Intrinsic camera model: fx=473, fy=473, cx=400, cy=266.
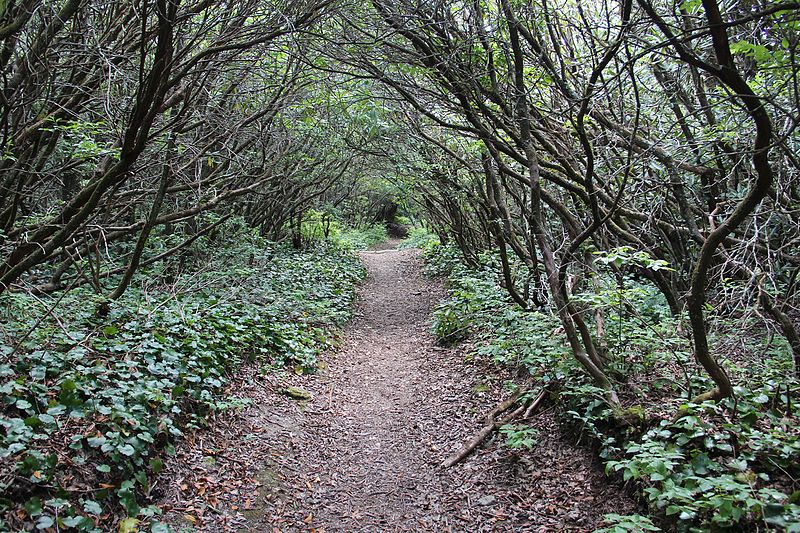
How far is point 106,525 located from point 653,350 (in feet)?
15.8

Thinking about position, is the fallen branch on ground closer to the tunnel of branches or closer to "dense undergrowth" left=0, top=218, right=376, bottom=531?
the tunnel of branches

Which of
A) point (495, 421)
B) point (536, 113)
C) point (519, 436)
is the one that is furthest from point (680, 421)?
point (536, 113)

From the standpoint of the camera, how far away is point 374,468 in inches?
204

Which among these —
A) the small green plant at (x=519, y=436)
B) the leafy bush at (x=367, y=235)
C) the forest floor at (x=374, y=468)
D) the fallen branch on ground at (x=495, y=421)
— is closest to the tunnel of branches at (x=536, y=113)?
the small green plant at (x=519, y=436)

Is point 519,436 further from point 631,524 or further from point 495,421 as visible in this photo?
point 631,524

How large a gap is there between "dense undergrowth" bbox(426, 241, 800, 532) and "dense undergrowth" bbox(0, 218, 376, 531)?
3220 millimetres

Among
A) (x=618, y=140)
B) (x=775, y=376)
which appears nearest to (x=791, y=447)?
(x=775, y=376)

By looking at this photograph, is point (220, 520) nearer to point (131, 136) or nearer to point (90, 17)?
point (131, 136)

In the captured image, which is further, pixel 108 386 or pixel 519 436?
pixel 519 436

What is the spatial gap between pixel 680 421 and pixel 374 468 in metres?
3.07

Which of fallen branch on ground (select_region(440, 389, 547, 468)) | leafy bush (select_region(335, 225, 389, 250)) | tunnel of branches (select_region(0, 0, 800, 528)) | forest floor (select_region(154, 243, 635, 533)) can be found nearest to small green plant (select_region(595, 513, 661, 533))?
forest floor (select_region(154, 243, 635, 533))

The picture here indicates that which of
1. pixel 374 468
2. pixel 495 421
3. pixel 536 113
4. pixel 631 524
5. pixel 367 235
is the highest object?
pixel 536 113

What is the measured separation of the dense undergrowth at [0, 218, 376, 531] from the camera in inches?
117

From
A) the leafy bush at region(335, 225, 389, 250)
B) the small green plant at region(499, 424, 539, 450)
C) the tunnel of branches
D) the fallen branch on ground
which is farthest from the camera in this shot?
the leafy bush at region(335, 225, 389, 250)
